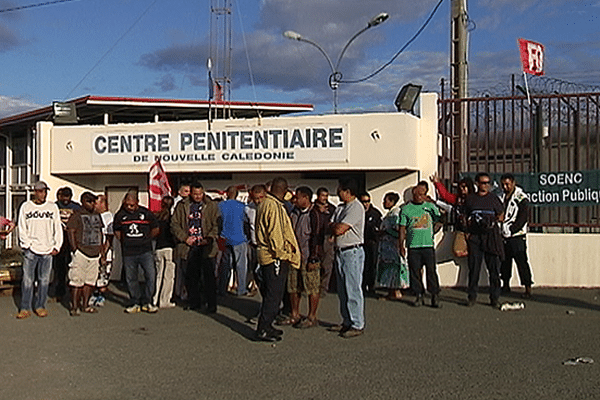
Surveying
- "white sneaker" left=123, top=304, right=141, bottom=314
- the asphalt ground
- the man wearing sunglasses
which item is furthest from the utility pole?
"white sneaker" left=123, top=304, right=141, bottom=314

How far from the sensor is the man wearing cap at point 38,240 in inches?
412

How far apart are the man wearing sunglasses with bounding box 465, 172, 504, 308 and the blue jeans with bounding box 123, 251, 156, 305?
4.36m

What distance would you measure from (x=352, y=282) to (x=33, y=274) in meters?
4.58

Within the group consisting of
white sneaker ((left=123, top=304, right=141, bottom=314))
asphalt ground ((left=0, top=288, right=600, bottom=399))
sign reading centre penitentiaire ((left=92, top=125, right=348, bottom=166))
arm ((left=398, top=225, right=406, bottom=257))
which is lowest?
asphalt ground ((left=0, top=288, right=600, bottom=399))

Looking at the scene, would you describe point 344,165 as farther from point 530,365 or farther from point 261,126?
point 530,365

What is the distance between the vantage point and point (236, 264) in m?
11.8

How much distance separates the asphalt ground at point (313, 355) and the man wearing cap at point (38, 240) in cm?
44

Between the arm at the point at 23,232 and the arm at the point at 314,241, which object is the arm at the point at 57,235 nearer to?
the arm at the point at 23,232

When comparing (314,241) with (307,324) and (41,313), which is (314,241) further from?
(41,313)

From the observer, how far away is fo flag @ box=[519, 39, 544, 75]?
44.0 ft

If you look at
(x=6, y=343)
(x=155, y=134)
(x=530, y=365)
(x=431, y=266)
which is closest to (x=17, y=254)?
(x=155, y=134)

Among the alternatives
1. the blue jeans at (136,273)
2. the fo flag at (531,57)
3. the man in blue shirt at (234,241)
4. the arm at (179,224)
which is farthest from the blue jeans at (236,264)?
the fo flag at (531,57)

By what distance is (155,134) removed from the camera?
14.2 meters

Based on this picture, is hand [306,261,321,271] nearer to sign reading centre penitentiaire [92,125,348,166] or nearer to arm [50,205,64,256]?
arm [50,205,64,256]
